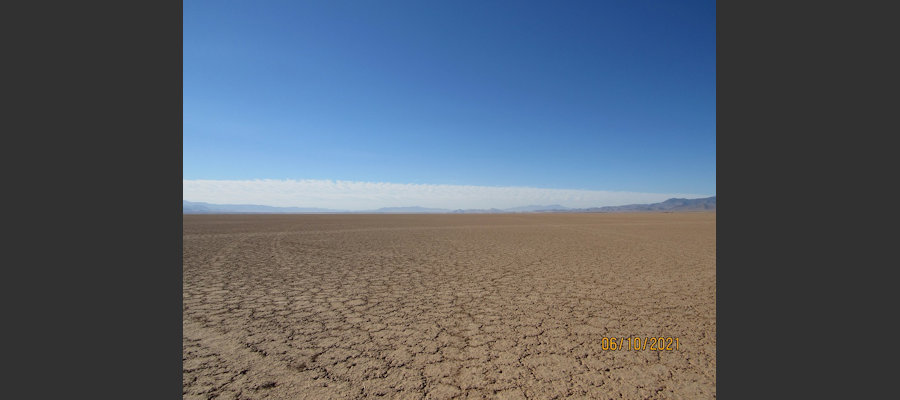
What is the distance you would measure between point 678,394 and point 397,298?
3675mm

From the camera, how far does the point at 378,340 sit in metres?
3.50

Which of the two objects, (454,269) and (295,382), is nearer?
(295,382)

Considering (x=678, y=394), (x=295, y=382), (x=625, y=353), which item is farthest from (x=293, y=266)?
(x=678, y=394)

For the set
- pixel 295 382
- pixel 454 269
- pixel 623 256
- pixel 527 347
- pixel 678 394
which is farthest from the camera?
pixel 623 256

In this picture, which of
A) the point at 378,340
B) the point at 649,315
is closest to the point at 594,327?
the point at 649,315

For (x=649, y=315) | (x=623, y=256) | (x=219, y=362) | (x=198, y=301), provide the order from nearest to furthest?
(x=219, y=362) → (x=649, y=315) → (x=198, y=301) → (x=623, y=256)

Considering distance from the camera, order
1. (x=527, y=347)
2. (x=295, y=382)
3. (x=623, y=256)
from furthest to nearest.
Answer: (x=623, y=256), (x=527, y=347), (x=295, y=382)

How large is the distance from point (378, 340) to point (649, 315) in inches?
138

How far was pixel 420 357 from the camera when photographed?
311 centimetres

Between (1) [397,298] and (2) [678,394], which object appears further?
(1) [397,298]

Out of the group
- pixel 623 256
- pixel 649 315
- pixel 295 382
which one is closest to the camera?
pixel 295 382

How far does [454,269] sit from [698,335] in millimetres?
4655

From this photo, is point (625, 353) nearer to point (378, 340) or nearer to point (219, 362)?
point (378, 340)

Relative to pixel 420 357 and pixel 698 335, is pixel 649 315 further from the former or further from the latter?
pixel 420 357
